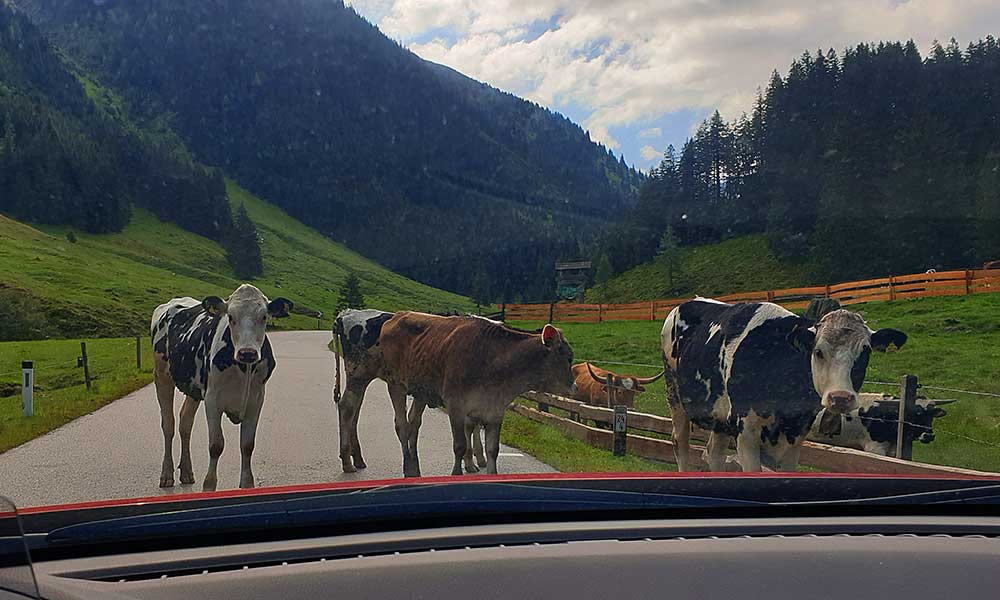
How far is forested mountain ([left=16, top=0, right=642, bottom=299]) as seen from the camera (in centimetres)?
3000

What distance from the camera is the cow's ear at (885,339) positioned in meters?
5.69

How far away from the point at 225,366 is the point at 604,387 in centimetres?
767

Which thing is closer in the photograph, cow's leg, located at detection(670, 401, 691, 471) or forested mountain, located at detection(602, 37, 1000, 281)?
cow's leg, located at detection(670, 401, 691, 471)

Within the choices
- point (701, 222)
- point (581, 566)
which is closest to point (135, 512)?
point (581, 566)

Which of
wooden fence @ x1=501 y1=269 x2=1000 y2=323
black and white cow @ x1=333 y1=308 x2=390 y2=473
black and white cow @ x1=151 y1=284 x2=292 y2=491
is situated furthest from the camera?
wooden fence @ x1=501 y1=269 x2=1000 y2=323

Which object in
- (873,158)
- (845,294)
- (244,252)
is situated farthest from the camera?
(873,158)

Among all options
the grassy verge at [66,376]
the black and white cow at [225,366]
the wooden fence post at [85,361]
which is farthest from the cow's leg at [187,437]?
the wooden fence post at [85,361]

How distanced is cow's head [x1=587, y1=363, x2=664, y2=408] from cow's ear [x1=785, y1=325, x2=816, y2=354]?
17.3 feet

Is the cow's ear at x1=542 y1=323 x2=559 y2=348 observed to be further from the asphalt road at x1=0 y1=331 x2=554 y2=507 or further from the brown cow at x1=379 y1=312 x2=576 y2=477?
the asphalt road at x1=0 y1=331 x2=554 y2=507

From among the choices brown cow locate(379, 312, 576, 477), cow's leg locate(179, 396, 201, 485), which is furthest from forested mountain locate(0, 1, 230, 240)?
brown cow locate(379, 312, 576, 477)

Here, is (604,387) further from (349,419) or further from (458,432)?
(458,432)

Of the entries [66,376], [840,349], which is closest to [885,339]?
[840,349]

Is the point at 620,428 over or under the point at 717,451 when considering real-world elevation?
under

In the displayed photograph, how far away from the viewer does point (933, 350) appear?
42.0ft
